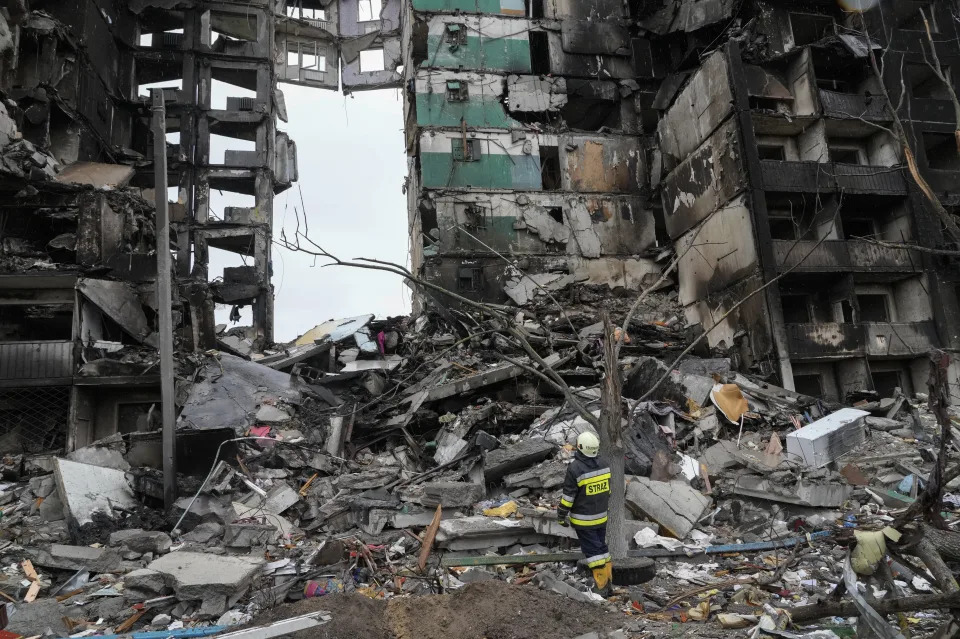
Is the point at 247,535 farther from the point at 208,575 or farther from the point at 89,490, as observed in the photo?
the point at 89,490

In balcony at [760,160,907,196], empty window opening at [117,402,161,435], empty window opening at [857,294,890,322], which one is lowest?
empty window opening at [117,402,161,435]

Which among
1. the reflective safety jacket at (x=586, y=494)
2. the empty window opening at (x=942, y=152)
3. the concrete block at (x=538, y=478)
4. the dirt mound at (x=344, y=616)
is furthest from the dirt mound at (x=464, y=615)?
the empty window opening at (x=942, y=152)

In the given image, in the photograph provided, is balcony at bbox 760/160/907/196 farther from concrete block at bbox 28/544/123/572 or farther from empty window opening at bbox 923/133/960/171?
concrete block at bbox 28/544/123/572

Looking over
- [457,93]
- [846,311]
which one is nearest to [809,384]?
[846,311]

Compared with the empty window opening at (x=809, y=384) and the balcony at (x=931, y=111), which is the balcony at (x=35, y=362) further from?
the balcony at (x=931, y=111)

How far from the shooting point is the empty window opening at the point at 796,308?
18.3 metres

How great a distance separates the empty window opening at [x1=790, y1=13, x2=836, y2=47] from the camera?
749 inches

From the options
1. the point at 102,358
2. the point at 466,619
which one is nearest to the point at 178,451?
the point at 102,358

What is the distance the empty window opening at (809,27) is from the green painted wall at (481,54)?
9.12 meters

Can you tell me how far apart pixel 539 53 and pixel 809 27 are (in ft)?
31.0

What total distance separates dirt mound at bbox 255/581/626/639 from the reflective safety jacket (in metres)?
0.74

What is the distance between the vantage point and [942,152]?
1975 centimetres

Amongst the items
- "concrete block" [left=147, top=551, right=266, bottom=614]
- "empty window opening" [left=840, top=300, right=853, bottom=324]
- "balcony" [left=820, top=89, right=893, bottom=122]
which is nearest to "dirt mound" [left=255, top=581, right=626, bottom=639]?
"concrete block" [left=147, top=551, right=266, bottom=614]

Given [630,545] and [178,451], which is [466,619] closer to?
[630,545]
